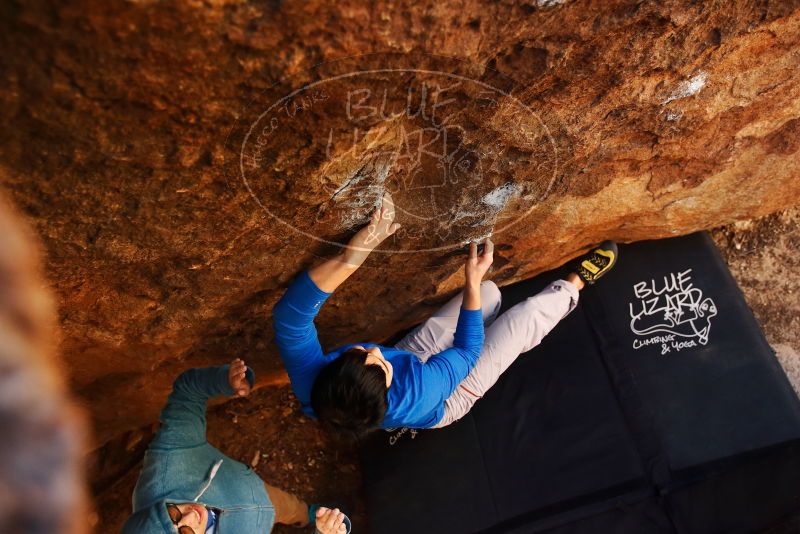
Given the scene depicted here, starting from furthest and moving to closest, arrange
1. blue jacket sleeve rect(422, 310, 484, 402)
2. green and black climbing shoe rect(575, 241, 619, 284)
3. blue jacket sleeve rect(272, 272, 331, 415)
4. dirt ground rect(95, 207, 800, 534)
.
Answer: dirt ground rect(95, 207, 800, 534), green and black climbing shoe rect(575, 241, 619, 284), blue jacket sleeve rect(422, 310, 484, 402), blue jacket sleeve rect(272, 272, 331, 415)

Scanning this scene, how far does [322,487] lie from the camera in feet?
8.66

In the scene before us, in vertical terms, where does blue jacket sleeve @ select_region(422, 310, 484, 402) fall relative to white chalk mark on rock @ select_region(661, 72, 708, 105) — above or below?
below

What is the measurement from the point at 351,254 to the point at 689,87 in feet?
3.55

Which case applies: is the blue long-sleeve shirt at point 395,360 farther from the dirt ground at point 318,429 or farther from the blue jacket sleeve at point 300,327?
the dirt ground at point 318,429

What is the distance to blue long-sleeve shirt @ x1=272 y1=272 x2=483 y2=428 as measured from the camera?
65.5 inches

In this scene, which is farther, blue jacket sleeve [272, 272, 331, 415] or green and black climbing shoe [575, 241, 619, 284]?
green and black climbing shoe [575, 241, 619, 284]

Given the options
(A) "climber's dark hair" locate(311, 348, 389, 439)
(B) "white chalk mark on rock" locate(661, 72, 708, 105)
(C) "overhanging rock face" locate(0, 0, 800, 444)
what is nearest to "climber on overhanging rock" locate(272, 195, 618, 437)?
(A) "climber's dark hair" locate(311, 348, 389, 439)

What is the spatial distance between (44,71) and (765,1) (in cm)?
160

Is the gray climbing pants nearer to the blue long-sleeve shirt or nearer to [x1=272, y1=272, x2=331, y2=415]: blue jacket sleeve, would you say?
the blue long-sleeve shirt

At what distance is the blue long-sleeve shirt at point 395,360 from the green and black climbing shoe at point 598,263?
Answer: 72cm

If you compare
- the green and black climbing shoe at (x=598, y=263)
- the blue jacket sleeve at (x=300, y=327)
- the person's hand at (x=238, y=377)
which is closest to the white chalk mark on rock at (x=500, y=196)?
the blue jacket sleeve at (x=300, y=327)

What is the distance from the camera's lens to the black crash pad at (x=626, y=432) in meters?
2.05

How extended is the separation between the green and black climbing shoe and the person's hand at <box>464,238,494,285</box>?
616 mm

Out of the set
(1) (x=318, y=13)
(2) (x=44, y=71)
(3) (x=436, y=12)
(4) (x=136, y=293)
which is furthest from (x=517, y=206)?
(2) (x=44, y=71)
